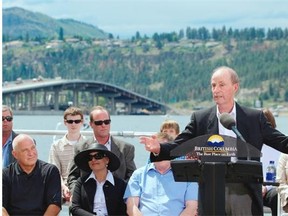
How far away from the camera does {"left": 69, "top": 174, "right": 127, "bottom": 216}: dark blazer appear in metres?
7.62

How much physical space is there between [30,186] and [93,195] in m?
0.53

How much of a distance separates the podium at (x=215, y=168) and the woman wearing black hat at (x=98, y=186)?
2115 millimetres

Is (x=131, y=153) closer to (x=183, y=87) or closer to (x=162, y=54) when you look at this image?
(x=183, y=87)

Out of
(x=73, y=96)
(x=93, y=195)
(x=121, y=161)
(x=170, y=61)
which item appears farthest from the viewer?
Answer: (x=170, y=61)

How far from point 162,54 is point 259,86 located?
45.8 m

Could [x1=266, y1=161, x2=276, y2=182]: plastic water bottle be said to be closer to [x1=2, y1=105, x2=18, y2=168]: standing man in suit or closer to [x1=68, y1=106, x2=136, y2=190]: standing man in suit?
[x1=68, y1=106, x2=136, y2=190]: standing man in suit

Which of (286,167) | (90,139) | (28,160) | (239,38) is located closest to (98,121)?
(90,139)

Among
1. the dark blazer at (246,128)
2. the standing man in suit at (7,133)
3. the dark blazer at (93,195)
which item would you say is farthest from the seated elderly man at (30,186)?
the dark blazer at (246,128)

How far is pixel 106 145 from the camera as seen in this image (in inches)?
322

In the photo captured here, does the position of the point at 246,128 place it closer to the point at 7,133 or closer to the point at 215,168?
the point at 215,168

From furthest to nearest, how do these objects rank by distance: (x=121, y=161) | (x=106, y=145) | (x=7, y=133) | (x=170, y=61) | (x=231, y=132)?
1. (x=170, y=61)
2. (x=7, y=133)
3. (x=106, y=145)
4. (x=121, y=161)
5. (x=231, y=132)

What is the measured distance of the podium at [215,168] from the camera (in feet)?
17.5

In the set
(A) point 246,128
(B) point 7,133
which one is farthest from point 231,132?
(B) point 7,133

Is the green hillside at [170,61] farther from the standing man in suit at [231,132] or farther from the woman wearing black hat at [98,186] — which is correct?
the standing man in suit at [231,132]
